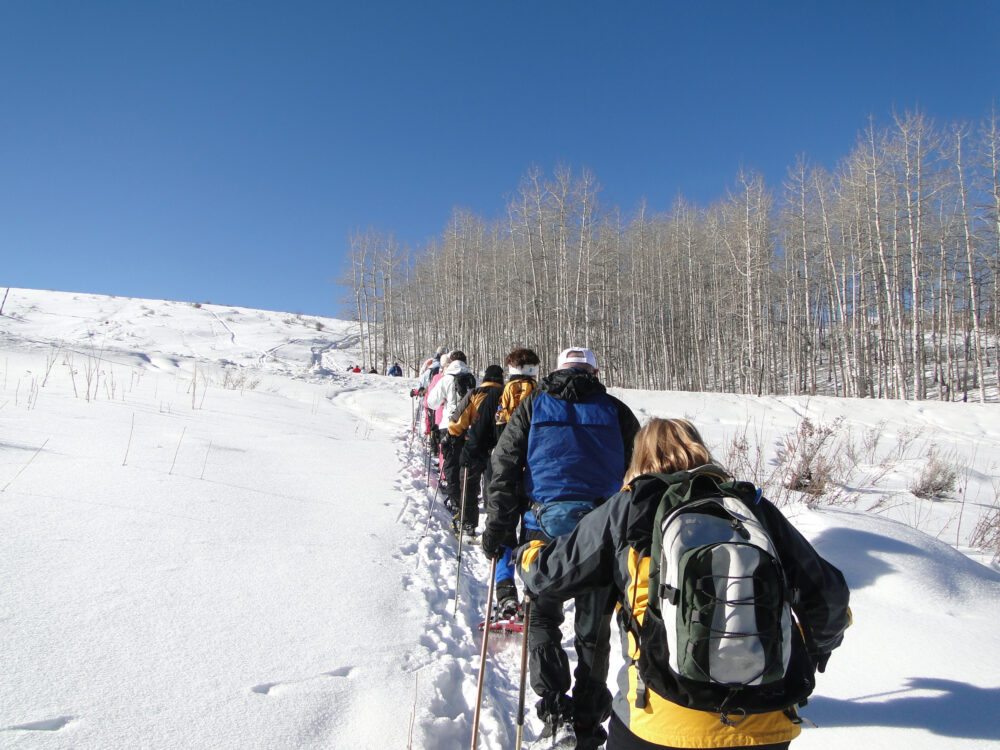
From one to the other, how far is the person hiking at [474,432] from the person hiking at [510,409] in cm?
9

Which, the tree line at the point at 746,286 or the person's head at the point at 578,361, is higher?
the tree line at the point at 746,286

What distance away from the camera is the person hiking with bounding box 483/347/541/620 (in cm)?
346

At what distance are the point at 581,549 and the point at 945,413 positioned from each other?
55.3 feet

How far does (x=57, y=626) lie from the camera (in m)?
2.14

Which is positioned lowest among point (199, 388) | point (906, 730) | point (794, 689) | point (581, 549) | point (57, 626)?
point (906, 730)

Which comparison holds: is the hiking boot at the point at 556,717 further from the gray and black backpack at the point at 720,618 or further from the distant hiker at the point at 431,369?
the distant hiker at the point at 431,369

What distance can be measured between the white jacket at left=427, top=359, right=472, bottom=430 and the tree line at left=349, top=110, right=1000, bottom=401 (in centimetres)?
1810

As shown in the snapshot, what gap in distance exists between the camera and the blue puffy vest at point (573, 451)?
2.64 meters

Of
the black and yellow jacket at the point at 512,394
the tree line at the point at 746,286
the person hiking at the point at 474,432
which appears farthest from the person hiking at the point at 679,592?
the tree line at the point at 746,286

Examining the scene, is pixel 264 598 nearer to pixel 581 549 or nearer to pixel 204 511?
pixel 204 511

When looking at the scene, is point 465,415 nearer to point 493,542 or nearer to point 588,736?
point 493,542

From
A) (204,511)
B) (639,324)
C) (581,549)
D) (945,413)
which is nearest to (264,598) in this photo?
(204,511)

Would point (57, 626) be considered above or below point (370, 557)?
above

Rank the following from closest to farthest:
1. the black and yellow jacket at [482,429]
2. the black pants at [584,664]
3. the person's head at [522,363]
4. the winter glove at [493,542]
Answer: the black pants at [584,664]
the winter glove at [493,542]
the person's head at [522,363]
the black and yellow jacket at [482,429]
